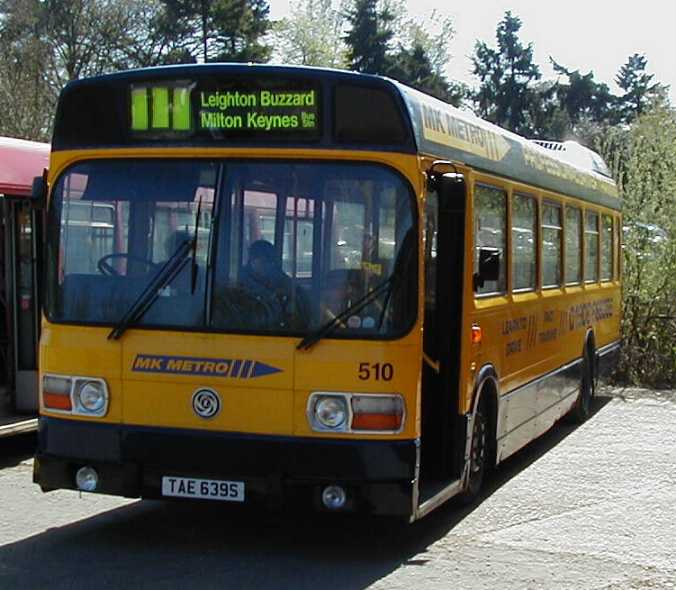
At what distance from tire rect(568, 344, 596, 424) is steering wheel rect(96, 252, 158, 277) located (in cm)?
773

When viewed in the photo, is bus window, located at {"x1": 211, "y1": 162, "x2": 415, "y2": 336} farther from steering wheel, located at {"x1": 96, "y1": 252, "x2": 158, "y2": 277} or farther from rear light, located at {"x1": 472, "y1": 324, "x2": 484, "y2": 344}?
rear light, located at {"x1": 472, "y1": 324, "x2": 484, "y2": 344}

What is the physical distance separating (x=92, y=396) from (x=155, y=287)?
31.1 inches

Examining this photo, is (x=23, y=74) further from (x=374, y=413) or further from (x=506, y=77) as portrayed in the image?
(x=506, y=77)

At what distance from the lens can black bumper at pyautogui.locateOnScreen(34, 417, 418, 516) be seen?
7.09 meters

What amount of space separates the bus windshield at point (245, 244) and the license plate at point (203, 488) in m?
0.90

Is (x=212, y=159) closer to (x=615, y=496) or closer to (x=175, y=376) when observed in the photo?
(x=175, y=376)

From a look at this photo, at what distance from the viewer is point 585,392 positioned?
47.4 ft

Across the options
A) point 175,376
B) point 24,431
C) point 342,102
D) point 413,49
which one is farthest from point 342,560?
point 413,49

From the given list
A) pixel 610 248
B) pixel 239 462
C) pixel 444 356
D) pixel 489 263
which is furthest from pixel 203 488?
pixel 610 248

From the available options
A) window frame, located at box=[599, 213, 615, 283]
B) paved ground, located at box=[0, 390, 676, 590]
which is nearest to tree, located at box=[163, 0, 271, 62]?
window frame, located at box=[599, 213, 615, 283]

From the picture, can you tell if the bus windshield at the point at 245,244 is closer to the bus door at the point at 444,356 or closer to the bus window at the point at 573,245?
the bus door at the point at 444,356

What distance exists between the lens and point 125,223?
7.55 meters

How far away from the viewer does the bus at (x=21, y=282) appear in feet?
35.8

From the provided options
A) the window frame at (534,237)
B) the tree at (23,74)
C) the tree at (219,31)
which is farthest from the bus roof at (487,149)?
the tree at (219,31)
